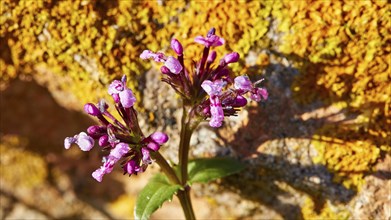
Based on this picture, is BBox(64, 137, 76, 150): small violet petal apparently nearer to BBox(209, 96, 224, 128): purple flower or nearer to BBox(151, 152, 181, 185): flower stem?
BBox(151, 152, 181, 185): flower stem

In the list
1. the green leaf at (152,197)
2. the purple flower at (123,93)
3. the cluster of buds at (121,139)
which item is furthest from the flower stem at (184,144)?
the purple flower at (123,93)

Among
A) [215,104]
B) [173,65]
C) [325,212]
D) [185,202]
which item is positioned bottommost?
[325,212]

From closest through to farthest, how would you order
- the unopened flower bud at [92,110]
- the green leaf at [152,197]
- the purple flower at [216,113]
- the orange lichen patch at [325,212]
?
1. the purple flower at [216,113]
2. the unopened flower bud at [92,110]
3. the green leaf at [152,197]
4. the orange lichen patch at [325,212]

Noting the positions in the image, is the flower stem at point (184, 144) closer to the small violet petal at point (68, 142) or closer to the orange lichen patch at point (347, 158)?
the small violet petal at point (68, 142)

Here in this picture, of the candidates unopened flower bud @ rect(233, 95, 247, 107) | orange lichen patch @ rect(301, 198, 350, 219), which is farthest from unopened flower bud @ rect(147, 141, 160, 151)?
orange lichen patch @ rect(301, 198, 350, 219)

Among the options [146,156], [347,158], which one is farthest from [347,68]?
[146,156]

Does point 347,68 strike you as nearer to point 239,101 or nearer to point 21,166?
point 239,101

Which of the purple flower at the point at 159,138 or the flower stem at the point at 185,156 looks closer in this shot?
the purple flower at the point at 159,138
